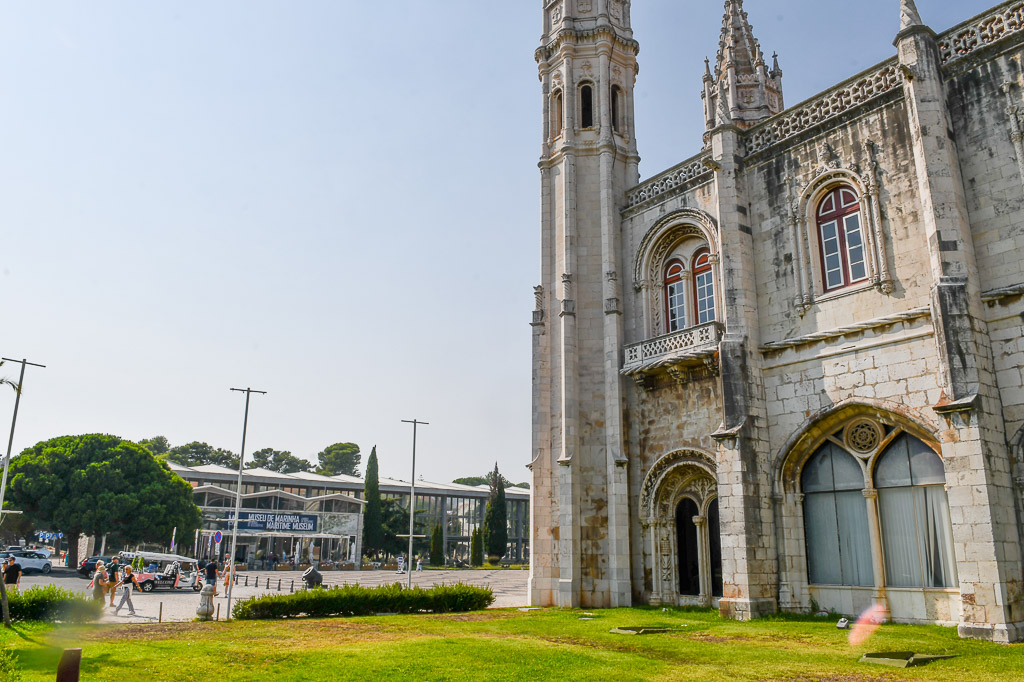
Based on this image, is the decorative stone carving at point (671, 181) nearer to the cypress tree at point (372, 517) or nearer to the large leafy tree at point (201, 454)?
the cypress tree at point (372, 517)

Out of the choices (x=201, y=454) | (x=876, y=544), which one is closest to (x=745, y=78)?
(x=876, y=544)

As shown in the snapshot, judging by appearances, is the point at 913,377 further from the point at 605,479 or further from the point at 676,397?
the point at 605,479

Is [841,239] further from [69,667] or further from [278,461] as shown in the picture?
[278,461]

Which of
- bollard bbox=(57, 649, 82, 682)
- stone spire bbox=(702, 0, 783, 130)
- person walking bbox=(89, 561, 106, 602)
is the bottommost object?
person walking bbox=(89, 561, 106, 602)

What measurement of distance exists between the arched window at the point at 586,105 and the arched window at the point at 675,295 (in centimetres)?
677

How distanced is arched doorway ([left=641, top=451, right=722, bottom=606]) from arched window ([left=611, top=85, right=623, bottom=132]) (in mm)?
12627

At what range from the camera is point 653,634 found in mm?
15523

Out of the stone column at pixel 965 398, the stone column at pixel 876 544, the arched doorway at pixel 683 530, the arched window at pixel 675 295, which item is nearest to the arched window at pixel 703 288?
the arched window at pixel 675 295

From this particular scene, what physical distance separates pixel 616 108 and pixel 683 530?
15486 millimetres

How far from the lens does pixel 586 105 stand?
27375mm

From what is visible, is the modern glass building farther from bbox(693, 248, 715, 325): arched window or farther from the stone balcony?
bbox(693, 248, 715, 325): arched window

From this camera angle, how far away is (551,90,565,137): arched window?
27402 mm

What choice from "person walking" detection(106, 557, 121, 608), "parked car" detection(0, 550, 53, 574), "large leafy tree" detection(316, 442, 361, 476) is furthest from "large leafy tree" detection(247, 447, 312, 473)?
"person walking" detection(106, 557, 121, 608)

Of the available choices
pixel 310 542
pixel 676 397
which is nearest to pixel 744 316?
pixel 676 397
